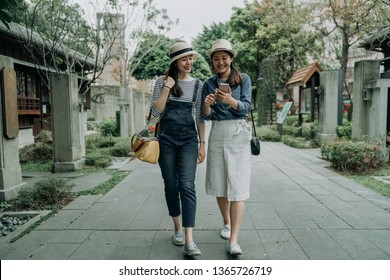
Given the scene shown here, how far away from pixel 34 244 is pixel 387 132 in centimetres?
768

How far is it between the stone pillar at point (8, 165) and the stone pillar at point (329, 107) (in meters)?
9.35

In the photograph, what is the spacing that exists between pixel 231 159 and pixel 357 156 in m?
4.86

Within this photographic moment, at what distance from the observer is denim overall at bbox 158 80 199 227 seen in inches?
124

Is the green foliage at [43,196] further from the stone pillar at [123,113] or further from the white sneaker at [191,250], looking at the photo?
the stone pillar at [123,113]

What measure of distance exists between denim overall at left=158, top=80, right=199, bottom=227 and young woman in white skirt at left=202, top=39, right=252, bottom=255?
19 cm

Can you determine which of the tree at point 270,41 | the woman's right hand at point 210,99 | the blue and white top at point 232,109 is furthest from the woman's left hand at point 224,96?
the tree at point 270,41

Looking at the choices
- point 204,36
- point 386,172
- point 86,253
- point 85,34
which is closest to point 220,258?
point 86,253

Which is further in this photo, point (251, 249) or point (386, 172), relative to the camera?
point (386, 172)

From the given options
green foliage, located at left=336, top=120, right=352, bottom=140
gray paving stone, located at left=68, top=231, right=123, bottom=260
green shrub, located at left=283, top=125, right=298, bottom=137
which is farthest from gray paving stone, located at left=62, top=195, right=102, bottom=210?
green shrub, located at left=283, top=125, right=298, bottom=137

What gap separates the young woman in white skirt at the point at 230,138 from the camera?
3073 millimetres

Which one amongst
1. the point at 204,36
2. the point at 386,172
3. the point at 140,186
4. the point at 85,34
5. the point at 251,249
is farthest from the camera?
the point at 204,36

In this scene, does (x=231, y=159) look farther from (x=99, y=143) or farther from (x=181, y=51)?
(x=99, y=143)

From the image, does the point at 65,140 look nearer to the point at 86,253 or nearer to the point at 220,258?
the point at 86,253

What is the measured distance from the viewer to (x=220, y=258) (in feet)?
10.1
